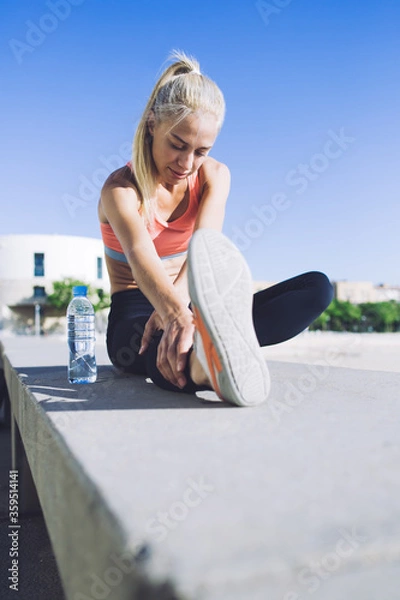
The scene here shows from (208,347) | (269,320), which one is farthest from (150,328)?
(208,347)

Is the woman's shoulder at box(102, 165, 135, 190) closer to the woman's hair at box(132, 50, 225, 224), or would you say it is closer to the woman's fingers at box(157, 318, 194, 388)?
the woman's hair at box(132, 50, 225, 224)

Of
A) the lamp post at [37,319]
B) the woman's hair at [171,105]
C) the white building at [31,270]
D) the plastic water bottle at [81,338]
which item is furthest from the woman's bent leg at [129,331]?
the white building at [31,270]

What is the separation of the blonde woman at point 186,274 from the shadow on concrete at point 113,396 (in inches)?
2.1

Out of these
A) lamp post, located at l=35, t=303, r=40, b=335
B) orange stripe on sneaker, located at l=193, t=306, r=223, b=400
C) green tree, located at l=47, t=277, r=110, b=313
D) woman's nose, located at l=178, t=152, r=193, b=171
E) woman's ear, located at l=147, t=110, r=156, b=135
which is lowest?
lamp post, located at l=35, t=303, r=40, b=335

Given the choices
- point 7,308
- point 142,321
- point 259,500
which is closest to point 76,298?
point 142,321

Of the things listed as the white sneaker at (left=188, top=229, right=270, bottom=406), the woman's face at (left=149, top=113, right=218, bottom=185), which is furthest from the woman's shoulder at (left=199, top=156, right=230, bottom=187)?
the white sneaker at (left=188, top=229, right=270, bottom=406)

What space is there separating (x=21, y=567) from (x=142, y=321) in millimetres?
1062

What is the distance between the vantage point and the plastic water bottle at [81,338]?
2.51 m

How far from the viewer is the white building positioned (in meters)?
50.5

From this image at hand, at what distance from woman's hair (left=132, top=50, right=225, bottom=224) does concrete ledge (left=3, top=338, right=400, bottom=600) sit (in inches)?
45.7

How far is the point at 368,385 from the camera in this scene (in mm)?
2068

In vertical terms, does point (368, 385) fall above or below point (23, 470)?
above

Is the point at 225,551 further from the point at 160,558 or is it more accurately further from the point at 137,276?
the point at 137,276

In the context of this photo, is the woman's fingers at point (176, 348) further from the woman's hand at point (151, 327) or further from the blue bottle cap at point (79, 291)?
the blue bottle cap at point (79, 291)
